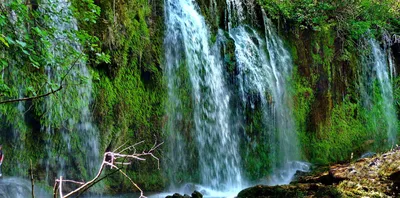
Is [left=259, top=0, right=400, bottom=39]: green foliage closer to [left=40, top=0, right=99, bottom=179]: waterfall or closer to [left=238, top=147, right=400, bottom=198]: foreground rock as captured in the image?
[left=40, top=0, right=99, bottom=179]: waterfall

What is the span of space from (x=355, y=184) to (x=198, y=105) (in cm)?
446

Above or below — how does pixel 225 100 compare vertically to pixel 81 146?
above

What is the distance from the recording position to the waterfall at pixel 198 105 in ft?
25.3

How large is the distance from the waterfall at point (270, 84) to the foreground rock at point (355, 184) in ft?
14.2

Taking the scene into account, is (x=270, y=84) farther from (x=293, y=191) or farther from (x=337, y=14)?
(x=293, y=191)

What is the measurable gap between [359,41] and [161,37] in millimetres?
7844

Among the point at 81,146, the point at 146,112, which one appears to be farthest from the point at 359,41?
the point at 81,146

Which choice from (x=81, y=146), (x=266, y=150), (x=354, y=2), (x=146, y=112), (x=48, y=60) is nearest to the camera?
(x=48, y=60)

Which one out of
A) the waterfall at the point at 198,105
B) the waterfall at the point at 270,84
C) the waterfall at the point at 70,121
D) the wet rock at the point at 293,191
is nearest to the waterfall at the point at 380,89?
the waterfall at the point at 270,84

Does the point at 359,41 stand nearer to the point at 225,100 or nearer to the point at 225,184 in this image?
the point at 225,100

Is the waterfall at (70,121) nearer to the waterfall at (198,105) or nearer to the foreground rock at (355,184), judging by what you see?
the waterfall at (198,105)

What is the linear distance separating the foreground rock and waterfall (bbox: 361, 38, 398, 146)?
28.3 ft

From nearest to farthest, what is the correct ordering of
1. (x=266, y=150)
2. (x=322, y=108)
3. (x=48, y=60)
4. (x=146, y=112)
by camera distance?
(x=48, y=60)
(x=146, y=112)
(x=266, y=150)
(x=322, y=108)

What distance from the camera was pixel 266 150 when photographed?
933 cm
